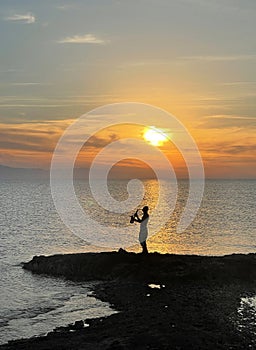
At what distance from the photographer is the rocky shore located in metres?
20.0

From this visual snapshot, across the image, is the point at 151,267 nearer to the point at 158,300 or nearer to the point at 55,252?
the point at 158,300

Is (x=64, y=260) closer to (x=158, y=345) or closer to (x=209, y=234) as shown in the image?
(x=158, y=345)

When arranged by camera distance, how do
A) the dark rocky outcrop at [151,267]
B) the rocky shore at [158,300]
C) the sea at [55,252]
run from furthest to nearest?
1. the dark rocky outcrop at [151,267]
2. the sea at [55,252]
3. the rocky shore at [158,300]

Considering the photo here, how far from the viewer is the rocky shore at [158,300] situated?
2002 centimetres

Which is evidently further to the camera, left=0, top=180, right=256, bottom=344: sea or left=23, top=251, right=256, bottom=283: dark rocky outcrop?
left=23, top=251, right=256, bottom=283: dark rocky outcrop

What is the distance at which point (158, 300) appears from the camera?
27.0 meters

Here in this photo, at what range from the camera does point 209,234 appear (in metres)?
73.4

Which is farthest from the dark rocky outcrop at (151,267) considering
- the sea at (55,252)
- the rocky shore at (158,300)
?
the sea at (55,252)


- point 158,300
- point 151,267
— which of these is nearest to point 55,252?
point 151,267

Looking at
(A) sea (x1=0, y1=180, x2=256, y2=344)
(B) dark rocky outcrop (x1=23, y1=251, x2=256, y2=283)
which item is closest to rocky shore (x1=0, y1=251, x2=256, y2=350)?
(B) dark rocky outcrop (x1=23, y1=251, x2=256, y2=283)

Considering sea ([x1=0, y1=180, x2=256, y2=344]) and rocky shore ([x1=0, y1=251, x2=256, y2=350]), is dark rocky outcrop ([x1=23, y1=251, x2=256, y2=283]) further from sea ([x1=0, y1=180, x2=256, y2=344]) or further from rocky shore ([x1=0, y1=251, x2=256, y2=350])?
sea ([x1=0, y1=180, x2=256, y2=344])

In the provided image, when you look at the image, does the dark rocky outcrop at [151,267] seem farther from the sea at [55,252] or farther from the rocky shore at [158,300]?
the sea at [55,252]

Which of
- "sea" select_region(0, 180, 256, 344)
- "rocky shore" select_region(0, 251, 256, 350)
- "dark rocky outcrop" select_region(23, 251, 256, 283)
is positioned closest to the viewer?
"rocky shore" select_region(0, 251, 256, 350)

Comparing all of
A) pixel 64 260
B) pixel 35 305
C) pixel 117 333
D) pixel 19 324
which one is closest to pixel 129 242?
pixel 64 260
